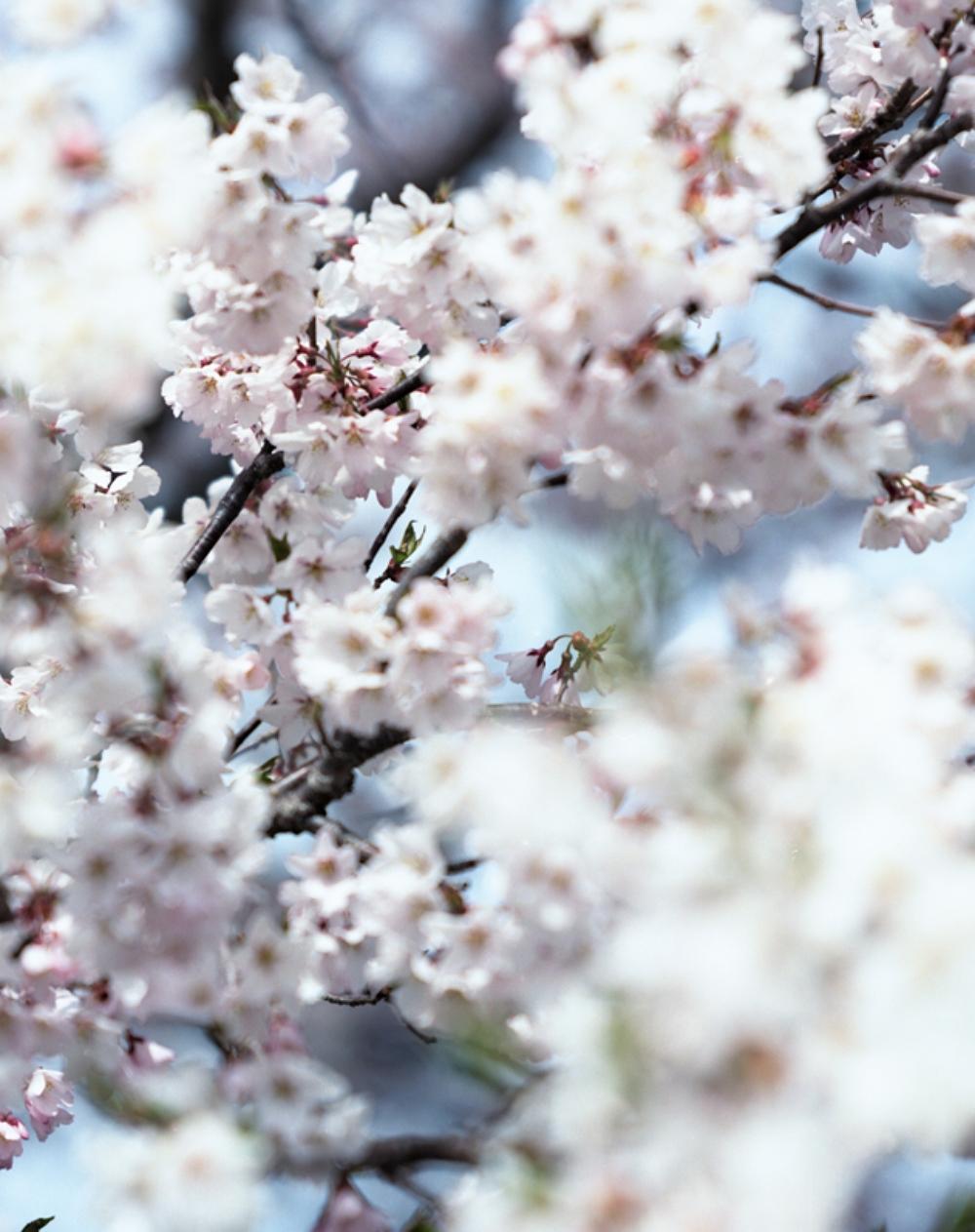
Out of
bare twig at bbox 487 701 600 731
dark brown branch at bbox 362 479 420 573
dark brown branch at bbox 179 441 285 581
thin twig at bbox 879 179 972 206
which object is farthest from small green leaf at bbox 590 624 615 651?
thin twig at bbox 879 179 972 206

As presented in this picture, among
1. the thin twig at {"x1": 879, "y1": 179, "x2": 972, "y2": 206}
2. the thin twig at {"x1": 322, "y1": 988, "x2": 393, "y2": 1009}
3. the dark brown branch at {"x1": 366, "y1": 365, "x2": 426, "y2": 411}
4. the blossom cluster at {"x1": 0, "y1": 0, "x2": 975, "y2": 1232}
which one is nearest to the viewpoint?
the blossom cluster at {"x1": 0, "y1": 0, "x2": 975, "y2": 1232}

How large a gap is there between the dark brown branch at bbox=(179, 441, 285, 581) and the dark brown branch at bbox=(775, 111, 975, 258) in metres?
0.60

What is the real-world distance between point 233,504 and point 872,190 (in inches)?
29.5

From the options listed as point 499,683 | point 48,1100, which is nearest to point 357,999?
point 499,683

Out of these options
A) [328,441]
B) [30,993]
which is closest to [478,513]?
[328,441]

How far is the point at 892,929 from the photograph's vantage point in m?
0.67

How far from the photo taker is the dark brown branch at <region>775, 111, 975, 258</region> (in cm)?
133

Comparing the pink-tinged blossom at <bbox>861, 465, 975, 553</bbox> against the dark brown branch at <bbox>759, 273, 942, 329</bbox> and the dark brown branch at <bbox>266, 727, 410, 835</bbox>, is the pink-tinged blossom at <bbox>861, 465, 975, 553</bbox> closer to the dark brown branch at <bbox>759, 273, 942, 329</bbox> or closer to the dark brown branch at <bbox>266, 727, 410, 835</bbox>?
the dark brown branch at <bbox>759, 273, 942, 329</bbox>

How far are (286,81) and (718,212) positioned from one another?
0.45 meters

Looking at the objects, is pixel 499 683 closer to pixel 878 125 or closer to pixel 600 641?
pixel 600 641

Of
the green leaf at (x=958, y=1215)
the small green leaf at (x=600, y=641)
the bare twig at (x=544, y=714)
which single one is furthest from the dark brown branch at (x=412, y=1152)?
the small green leaf at (x=600, y=641)

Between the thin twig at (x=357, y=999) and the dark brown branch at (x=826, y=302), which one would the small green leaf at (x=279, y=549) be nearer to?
the thin twig at (x=357, y=999)

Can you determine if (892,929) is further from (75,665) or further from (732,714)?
(75,665)

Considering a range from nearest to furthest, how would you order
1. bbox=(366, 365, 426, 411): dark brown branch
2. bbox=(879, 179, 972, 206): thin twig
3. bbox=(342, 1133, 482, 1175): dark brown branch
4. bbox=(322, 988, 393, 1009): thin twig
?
bbox=(342, 1133, 482, 1175): dark brown branch, bbox=(879, 179, 972, 206): thin twig, bbox=(322, 988, 393, 1009): thin twig, bbox=(366, 365, 426, 411): dark brown branch
